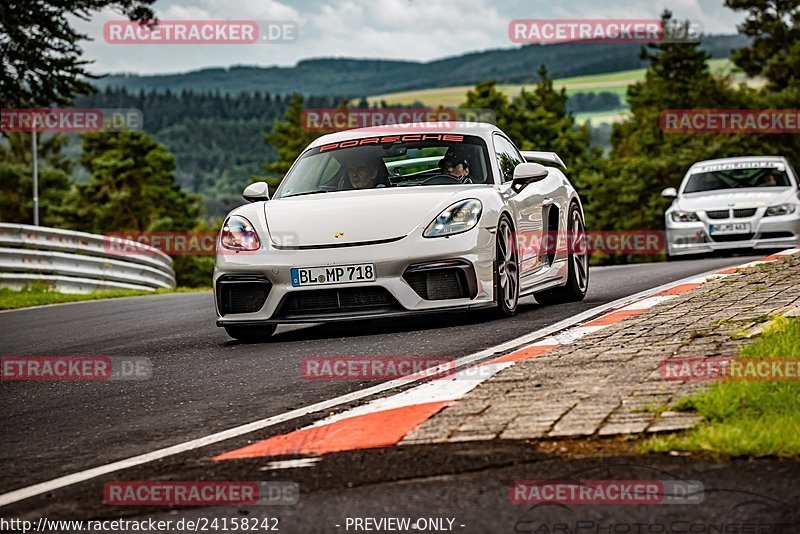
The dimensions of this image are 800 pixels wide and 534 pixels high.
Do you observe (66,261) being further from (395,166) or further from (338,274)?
(338,274)

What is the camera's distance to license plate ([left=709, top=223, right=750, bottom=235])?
18.9 meters

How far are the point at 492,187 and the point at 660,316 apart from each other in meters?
1.82

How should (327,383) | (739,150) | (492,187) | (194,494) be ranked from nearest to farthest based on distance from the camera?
1. (194,494)
2. (327,383)
3. (492,187)
4. (739,150)

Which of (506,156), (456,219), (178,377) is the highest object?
(506,156)

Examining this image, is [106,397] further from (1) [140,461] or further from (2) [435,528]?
(2) [435,528]

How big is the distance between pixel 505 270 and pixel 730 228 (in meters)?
10.7

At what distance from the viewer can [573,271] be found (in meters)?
10.7

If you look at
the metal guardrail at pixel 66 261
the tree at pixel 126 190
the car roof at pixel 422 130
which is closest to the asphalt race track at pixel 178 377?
the car roof at pixel 422 130

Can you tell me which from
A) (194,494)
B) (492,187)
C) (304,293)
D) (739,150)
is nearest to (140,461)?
(194,494)

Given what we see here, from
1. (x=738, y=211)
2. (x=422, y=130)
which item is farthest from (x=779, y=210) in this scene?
(x=422, y=130)

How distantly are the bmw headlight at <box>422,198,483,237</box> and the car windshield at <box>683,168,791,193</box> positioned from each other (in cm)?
1250

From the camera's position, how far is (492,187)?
9.41 metres

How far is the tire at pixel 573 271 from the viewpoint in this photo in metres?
10.8

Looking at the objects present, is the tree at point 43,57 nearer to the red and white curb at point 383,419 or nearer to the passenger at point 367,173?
the passenger at point 367,173
